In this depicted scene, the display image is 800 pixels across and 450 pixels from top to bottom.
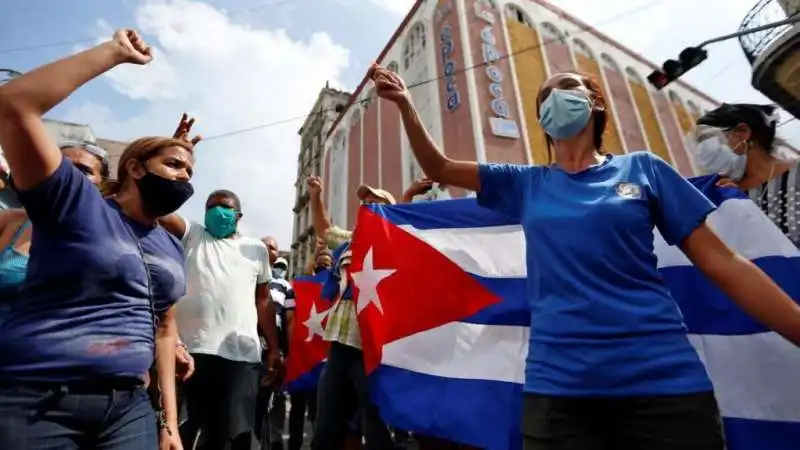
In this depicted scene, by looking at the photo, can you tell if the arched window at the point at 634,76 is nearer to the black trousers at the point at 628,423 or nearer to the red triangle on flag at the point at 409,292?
the red triangle on flag at the point at 409,292

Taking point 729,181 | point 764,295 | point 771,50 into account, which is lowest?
point 764,295

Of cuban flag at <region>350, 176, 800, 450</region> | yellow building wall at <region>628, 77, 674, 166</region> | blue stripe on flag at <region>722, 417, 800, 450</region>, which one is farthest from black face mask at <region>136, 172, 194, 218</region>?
yellow building wall at <region>628, 77, 674, 166</region>

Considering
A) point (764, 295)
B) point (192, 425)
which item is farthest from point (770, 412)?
point (192, 425)

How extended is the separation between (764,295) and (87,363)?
5.68 ft

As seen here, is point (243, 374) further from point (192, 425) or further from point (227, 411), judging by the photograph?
point (192, 425)

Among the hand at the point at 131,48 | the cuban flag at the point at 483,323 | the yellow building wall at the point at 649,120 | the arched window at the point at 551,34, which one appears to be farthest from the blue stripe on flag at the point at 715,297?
the yellow building wall at the point at 649,120

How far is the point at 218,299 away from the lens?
9.64 ft

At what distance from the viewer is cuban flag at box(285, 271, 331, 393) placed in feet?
15.7

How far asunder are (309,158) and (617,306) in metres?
35.9

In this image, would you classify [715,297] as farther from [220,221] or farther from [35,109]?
[220,221]

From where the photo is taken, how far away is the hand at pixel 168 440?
168 centimetres

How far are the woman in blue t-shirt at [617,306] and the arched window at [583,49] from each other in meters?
19.8

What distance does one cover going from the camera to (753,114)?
87.2 inches

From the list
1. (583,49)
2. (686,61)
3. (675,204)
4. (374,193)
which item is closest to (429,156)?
(675,204)
